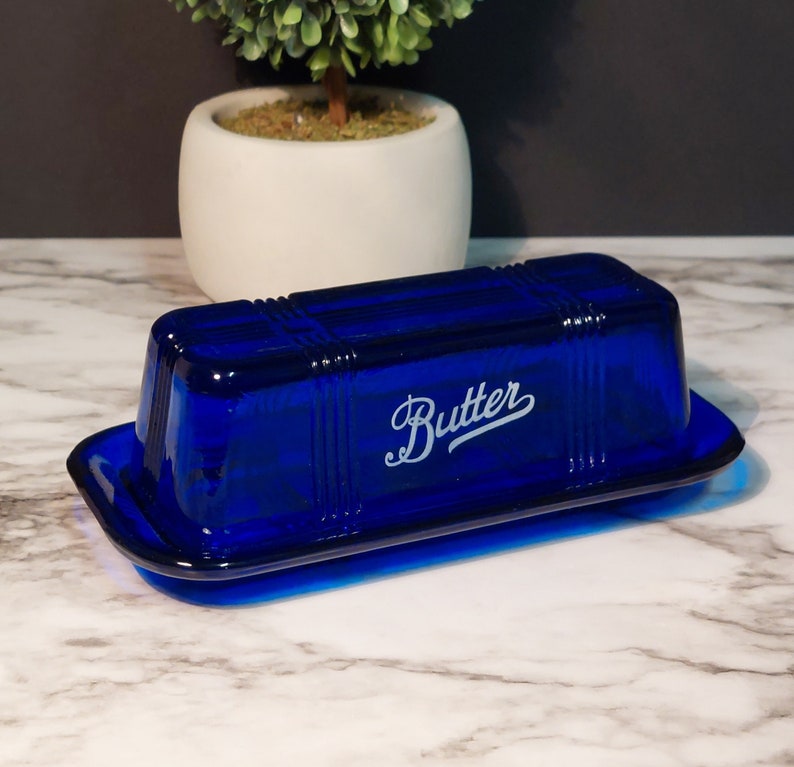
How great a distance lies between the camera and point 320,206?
0.98 metres

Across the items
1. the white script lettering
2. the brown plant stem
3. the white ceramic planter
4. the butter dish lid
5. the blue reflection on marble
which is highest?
the brown plant stem

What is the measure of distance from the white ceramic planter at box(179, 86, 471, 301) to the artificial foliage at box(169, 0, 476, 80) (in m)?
0.07

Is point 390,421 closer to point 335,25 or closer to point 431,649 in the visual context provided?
point 431,649

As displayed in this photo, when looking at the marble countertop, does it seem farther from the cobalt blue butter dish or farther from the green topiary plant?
the green topiary plant

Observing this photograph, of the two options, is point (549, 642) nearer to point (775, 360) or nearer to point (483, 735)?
point (483, 735)

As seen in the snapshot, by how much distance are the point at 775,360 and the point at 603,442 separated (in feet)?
0.99

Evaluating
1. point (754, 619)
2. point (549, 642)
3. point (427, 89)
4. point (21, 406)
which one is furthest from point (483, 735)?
point (427, 89)

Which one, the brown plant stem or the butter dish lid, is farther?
the brown plant stem

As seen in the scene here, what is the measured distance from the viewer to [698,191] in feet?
3.98

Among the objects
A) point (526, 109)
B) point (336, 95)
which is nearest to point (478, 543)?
point (336, 95)

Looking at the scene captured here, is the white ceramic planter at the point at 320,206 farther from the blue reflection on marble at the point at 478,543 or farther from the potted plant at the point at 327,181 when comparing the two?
the blue reflection on marble at the point at 478,543

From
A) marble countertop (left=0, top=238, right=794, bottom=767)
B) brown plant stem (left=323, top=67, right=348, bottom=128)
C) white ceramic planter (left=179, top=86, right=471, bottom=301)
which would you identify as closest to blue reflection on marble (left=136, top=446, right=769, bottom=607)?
marble countertop (left=0, top=238, right=794, bottom=767)

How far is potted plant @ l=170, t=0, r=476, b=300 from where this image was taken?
961mm

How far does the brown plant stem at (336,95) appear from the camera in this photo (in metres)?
1.03
